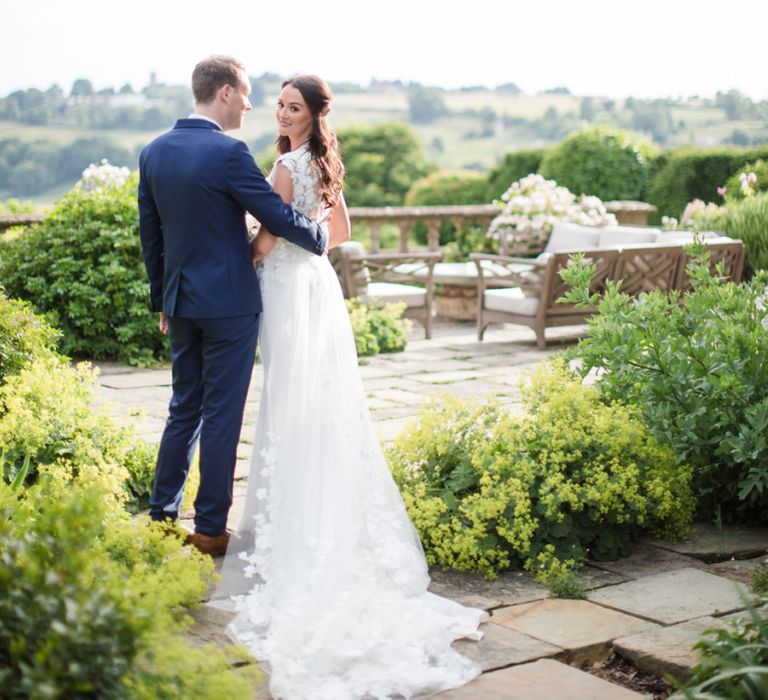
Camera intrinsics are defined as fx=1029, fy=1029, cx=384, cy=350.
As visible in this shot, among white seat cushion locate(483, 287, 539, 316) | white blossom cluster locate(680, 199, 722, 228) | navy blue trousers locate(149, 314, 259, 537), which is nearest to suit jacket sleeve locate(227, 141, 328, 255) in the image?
navy blue trousers locate(149, 314, 259, 537)

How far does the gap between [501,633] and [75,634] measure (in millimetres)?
1688

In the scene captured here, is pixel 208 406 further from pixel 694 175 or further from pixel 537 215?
pixel 694 175

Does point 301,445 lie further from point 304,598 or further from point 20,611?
point 20,611

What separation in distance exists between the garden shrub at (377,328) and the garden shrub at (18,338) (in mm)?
4045

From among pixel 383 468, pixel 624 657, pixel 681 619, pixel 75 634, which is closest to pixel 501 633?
pixel 624 657

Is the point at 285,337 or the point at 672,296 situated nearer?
the point at 285,337

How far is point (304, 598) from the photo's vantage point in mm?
3322

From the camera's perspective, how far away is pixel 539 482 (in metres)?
3.94

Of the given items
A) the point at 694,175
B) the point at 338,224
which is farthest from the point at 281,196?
the point at 694,175

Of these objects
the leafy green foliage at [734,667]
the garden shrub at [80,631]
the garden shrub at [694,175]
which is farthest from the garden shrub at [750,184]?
the garden shrub at [80,631]

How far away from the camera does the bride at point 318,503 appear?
3.06 metres

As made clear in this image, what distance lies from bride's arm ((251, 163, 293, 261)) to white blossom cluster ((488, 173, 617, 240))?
8061 millimetres

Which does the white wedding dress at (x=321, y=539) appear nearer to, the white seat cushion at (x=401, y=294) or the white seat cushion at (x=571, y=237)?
the white seat cushion at (x=401, y=294)

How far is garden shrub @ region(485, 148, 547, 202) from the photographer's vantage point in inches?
707
